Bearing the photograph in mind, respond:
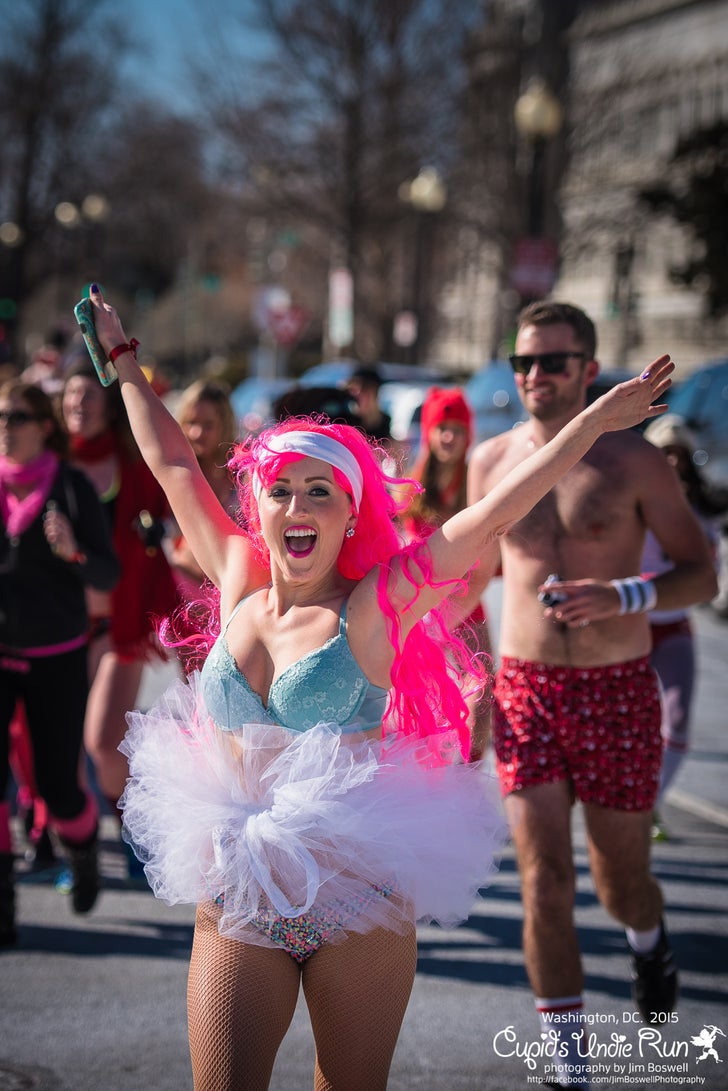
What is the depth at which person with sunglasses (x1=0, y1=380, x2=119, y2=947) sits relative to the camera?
4.70m

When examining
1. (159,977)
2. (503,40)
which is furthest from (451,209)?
(159,977)

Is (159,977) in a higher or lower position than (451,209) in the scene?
lower

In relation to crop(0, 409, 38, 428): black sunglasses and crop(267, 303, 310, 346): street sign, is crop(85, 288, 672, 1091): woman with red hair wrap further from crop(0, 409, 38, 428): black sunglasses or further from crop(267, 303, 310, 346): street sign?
crop(267, 303, 310, 346): street sign

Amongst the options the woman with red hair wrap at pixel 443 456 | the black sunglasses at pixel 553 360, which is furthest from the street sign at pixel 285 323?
the black sunglasses at pixel 553 360

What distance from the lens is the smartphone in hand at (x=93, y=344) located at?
134 inches

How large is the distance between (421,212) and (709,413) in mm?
15582

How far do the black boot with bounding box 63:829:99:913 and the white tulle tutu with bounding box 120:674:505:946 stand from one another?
206cm

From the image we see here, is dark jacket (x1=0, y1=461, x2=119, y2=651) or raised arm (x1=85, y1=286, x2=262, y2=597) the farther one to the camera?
dark jacket (x1=0, y1=461, x2=119, y2=651)

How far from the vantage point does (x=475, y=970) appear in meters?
4.67

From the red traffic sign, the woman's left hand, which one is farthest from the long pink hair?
the red traffic sign

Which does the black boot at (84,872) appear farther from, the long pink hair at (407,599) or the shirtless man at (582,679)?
the long pink hair at (407,599)

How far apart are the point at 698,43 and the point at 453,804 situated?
4344 centimetres

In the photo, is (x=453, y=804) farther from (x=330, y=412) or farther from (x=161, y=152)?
(x=161, y=152)

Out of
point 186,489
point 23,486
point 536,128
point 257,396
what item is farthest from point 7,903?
point 257,396
